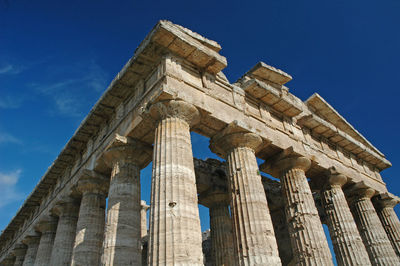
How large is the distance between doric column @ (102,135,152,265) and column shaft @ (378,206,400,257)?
1450cm

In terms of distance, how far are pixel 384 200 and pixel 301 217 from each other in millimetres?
9078

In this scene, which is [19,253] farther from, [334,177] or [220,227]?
[334,177]

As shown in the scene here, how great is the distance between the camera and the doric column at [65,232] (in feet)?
47.6

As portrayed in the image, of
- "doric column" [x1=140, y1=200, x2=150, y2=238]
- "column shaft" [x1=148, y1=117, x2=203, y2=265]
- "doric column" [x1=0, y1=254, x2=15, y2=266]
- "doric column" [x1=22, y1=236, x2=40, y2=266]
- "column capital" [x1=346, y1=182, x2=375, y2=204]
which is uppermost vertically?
"doric column" [x1=140, y1=200, x2=150, y2=238]

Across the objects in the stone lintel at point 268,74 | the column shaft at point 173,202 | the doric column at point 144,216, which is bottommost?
the column shaft at point 173,202

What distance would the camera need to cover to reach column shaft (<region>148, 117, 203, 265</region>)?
7.80m

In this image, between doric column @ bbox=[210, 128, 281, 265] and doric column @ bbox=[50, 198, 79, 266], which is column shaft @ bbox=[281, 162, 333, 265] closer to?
doric column @ bbox=[210, 128, 281, 265]

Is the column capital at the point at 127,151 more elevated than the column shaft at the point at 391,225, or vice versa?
the column capital at the point at 127,151

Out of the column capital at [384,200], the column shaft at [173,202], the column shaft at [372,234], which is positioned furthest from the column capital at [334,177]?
the column shaft at [173,202]

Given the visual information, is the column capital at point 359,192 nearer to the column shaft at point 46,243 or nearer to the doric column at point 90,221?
the doric column at point 90,221

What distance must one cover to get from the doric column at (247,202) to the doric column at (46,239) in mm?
10919

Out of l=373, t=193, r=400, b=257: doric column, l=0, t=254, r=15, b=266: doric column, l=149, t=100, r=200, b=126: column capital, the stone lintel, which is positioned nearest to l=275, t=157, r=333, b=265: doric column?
the stone lintel

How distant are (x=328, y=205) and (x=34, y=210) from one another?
1838 cm

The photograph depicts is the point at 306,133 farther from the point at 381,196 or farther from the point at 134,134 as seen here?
the point at 134,134
